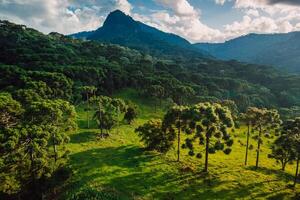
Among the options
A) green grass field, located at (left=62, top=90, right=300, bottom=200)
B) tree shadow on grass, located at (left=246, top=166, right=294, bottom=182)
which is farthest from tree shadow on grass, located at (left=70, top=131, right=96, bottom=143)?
tree shadow on grass, located at (left=246, top=166, right=294, bottom=182)

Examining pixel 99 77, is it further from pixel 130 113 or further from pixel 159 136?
pixel 159 136

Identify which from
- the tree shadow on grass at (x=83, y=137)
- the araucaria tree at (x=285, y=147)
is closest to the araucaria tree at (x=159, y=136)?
the tree shadow on grass at (x=83, y=137)

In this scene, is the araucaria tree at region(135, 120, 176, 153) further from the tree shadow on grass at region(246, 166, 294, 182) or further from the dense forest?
the tree shadow on grass at region(246, 166, 294, 182)

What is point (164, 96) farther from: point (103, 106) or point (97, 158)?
point (97, 158)

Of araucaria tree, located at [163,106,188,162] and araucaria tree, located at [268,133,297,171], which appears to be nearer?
araucaria tree, located at [163,106,188,162]

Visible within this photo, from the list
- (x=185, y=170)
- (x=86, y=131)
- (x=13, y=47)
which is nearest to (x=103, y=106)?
(x=86, y=131)

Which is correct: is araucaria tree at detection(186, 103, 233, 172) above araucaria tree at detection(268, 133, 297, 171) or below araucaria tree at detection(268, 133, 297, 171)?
above

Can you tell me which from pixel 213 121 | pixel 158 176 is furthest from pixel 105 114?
pixel 213 121

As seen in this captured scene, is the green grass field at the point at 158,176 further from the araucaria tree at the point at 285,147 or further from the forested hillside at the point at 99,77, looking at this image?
the forested hillside at the point at 99,77
